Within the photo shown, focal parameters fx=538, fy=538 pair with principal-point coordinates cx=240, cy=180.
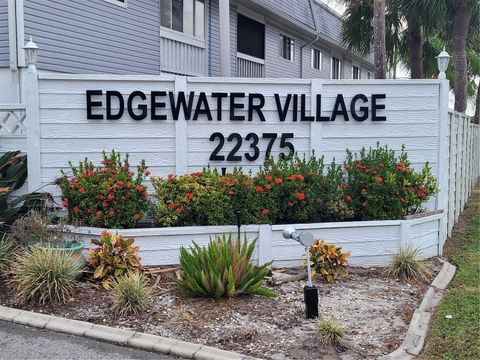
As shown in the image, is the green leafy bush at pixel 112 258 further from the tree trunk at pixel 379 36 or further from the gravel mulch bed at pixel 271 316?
the tree trunk at pixel 379 36

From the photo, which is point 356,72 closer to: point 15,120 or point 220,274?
point 15,120

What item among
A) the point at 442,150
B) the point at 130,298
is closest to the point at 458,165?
the point at 442,150

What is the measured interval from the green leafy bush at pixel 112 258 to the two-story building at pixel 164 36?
434 cm

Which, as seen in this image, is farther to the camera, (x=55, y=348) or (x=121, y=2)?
(x=121, y=2)

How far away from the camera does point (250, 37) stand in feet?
55.3

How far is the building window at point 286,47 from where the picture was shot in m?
18.9

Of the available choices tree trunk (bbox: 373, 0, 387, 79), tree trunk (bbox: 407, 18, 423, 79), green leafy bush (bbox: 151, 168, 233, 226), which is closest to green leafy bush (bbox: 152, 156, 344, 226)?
green leafy bush (bbox: 151, 168, 233, 226)

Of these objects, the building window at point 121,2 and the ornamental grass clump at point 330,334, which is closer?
the ornamental grass clump at point 330,334

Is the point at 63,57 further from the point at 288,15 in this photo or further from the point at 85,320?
the point at 288,15

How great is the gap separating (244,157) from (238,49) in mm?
9421

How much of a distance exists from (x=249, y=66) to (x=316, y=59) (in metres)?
6.56

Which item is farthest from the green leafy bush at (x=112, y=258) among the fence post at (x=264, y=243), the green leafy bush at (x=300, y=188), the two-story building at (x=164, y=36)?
the two-story building at (x=164, y=36)

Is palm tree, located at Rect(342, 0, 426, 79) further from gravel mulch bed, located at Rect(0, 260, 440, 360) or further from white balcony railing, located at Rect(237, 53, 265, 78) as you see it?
gravel mulch bed, located at Rect(0, 260, 440, 360)

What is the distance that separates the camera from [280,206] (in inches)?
266
